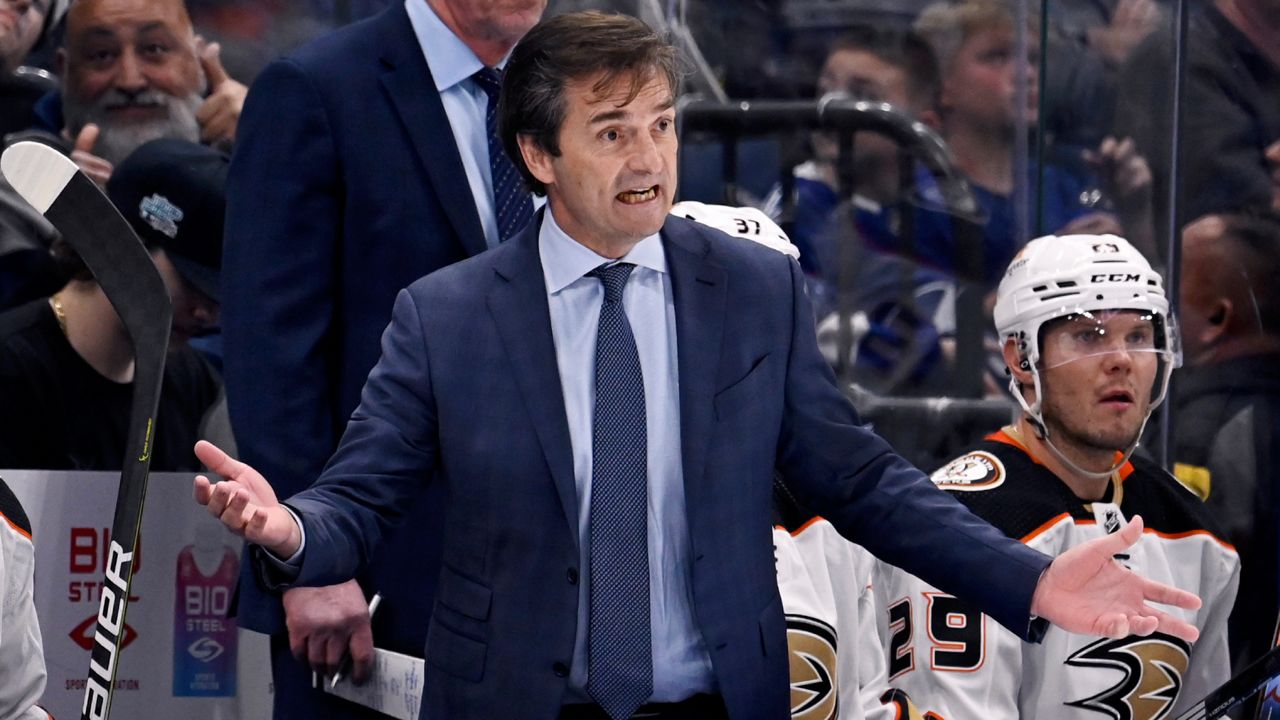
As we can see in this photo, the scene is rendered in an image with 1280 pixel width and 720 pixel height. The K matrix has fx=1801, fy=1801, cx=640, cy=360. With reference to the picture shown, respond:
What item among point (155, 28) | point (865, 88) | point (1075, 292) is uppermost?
point (865, 88)

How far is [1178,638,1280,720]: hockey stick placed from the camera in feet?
8.28

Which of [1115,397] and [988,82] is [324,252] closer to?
[1115,397]

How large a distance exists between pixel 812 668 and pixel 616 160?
40.2 inches

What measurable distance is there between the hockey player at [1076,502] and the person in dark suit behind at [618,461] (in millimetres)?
956

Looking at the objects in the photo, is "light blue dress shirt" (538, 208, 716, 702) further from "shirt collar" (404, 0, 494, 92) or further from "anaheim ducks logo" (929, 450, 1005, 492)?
"anaheim ducks logo" (929, 450, 1005, 492)

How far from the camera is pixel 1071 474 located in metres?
3.12

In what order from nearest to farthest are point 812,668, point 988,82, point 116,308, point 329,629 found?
point 116,308 → point 329,629 → point 812,668 → point 988,82

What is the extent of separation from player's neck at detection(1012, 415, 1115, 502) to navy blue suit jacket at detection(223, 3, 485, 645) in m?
1.22

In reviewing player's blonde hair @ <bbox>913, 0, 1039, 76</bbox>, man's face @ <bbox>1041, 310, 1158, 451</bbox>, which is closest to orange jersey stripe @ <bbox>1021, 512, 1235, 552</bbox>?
man's face @ <bbox>1041, 310, 1158, 451</bbox>

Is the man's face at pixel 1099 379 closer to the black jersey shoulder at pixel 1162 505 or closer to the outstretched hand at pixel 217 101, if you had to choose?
the black jersey shoulder at pixel 1162 505

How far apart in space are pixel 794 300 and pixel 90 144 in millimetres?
1466

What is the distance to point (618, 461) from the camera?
1902 mm

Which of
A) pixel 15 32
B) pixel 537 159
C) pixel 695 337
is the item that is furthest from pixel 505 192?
pixel 15 32

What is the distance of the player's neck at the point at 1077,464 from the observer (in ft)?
10.2
